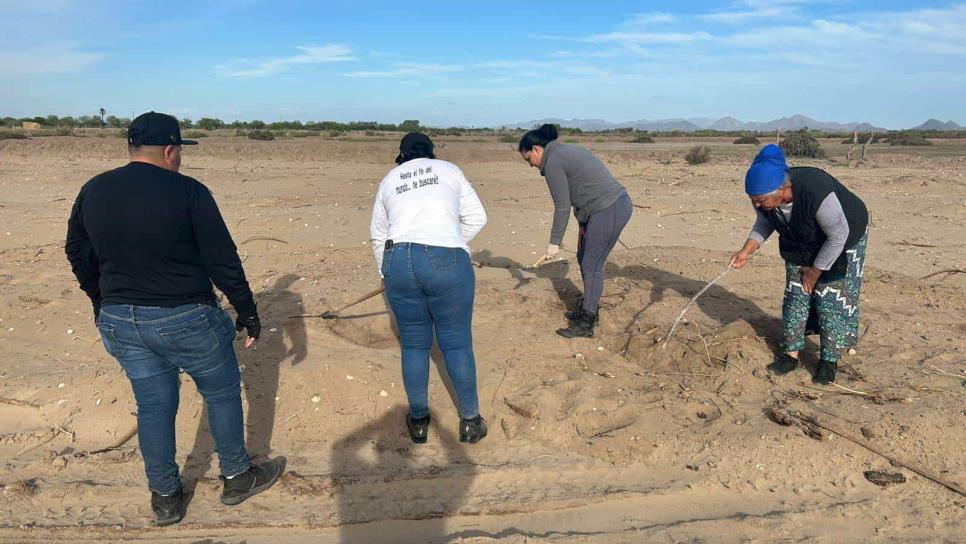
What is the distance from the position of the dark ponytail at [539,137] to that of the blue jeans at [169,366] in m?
2.79

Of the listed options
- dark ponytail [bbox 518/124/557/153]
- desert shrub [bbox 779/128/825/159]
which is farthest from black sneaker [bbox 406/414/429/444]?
desert shrub [bbox 779/128/825/159]

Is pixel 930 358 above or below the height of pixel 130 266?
below

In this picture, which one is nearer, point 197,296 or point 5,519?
point 197,296

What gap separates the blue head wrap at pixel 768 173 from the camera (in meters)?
3.83

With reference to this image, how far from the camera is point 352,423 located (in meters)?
4.28

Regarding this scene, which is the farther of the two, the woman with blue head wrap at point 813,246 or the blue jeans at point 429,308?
the woman with blue head wrap at point 813,246

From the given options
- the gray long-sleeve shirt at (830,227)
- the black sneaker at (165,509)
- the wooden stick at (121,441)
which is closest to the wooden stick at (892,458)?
the gray long-sleeve shirt at (830,227)

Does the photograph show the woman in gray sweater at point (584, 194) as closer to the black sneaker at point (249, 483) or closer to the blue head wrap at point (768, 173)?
the blue head wrap at point (768, 173)

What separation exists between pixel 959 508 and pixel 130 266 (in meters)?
4.02

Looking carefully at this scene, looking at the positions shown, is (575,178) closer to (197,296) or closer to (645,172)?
(197,296)

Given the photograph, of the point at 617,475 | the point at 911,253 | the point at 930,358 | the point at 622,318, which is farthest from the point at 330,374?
the point at 911,253

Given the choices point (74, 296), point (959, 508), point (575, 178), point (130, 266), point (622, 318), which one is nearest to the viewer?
point (130, 266)

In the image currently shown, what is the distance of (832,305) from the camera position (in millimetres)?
4230

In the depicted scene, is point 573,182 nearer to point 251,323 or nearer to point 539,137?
point 539,137
